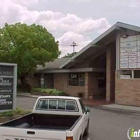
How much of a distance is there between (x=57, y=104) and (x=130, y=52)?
11.4m

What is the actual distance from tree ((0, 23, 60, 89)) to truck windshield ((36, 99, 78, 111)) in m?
19.3

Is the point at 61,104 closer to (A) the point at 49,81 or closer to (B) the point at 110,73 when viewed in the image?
(B) the point at 110,73

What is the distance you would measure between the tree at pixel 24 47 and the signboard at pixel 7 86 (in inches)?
612

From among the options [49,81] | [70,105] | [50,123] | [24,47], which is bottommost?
[50,123]

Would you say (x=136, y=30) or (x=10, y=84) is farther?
(x=136, y=30)

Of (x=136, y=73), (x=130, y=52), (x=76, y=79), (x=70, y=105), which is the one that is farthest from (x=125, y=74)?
(x=70, y=105)

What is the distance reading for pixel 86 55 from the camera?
2323 centimetres

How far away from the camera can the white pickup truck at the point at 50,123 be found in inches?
198

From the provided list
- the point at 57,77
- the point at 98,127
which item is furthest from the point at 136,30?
the point at 57,77

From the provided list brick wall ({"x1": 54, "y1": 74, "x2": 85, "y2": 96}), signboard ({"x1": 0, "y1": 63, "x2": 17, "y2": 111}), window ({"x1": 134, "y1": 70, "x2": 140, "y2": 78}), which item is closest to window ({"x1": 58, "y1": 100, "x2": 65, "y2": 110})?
signboard ({"x1": 0, "y1": 63, "x2": 17, "y2": 111})

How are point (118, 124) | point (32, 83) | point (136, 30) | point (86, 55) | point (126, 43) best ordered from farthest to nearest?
point (32, 83) → point (86, 55) → point (126, 43) → point (136, 30) → point (118, 124)

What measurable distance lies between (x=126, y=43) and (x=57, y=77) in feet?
37.6

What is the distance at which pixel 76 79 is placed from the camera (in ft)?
83.8

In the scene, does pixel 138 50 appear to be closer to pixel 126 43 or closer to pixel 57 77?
pixel 126 43
